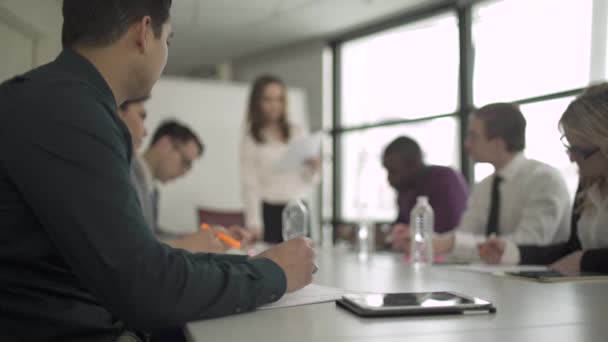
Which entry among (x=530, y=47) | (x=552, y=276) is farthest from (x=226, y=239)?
(x=530, y=47)

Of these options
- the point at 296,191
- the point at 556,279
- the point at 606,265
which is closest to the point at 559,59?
the point at 296,191

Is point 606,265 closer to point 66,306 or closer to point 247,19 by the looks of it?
point 66,306

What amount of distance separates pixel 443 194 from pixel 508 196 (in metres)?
0.69

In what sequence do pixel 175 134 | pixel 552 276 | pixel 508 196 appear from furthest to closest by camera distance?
pixel 175 134
pixel 508 196
pixel 552 276

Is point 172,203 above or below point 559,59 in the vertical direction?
below

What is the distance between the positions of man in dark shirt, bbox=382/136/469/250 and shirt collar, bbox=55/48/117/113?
2271 millimetres

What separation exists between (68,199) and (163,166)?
2.64 meters

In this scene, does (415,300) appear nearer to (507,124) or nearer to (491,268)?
(491,268)

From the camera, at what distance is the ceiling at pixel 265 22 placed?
416 cm

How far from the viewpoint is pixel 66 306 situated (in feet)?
2.87

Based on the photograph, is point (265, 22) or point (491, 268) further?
point (265, 22)

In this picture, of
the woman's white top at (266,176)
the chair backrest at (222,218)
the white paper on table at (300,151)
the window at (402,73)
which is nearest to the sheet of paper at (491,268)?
the white paper on table at (300,151)

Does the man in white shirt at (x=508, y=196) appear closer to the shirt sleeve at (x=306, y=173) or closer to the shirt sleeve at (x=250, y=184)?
the shirt sleeve at (x=306, y=173)

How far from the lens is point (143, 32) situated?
0.97 meters
